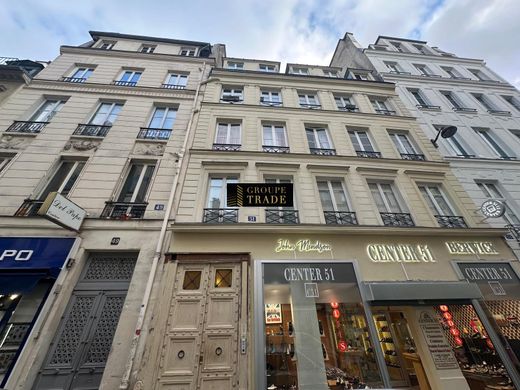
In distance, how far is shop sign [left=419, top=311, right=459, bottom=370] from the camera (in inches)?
209

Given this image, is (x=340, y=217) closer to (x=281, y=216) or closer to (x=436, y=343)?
(x=281, y=216)

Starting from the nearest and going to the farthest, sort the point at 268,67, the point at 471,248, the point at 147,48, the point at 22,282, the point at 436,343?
1. the point at 22,282
2. the point at 436,343
3. the point at 471,248
4. the point at 147,48
5. the point at 268,67

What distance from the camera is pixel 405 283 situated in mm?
5648

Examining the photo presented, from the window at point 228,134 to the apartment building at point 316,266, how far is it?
0.07 metres

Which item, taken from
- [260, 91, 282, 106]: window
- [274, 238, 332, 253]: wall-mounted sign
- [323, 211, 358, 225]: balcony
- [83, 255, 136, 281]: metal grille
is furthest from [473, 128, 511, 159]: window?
[83, 255, 136, 281]: metal grille

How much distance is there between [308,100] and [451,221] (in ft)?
26.5

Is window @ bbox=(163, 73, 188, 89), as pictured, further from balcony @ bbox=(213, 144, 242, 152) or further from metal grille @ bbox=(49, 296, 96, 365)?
metal grille @ bbox=(49, 296, 96, 365)

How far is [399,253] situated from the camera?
21.1ft

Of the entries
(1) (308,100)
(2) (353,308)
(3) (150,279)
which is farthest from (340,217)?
(1) (308,100)

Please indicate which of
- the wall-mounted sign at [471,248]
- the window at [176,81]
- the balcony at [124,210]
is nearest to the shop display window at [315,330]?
the wall-mounted sign at [471,248]

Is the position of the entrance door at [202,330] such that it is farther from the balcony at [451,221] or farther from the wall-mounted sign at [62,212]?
the balcony at [451,221]

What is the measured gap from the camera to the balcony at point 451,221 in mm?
7219

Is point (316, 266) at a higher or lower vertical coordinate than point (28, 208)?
lower

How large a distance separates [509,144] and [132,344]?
53.0ft
